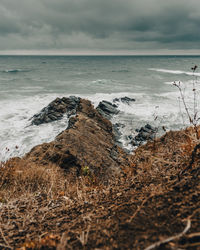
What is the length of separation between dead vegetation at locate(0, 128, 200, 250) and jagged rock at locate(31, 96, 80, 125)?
16608mm

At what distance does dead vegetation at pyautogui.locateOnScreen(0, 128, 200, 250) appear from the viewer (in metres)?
1.34

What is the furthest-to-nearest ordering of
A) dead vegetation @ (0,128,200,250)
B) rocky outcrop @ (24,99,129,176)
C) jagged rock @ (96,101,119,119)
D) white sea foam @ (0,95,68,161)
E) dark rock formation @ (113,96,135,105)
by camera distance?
dark rock formation @ (113,96,135,105) → jagged rock @ (96,101,119,119) → white sea foam @ (0,95,68,161) → rocky outcrop @ (24,99,129,176) → dead vegetation @ (0,128,200,250)

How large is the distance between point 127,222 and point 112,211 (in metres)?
0.30

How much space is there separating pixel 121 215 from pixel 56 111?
62.0 ft

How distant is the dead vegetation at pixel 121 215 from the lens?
52.8 inches

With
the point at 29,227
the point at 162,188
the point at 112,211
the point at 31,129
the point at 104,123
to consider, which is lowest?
the point at 31,129

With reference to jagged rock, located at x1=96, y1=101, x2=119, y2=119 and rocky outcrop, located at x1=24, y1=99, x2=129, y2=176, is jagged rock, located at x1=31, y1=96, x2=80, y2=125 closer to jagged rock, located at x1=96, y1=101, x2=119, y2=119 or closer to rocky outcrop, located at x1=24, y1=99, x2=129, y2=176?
jagged rock, located at x1=96, y1=101, x2=119, y2=119

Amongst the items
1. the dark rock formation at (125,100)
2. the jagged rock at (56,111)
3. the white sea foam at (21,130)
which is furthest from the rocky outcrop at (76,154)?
the dark rock formation at (125,100)

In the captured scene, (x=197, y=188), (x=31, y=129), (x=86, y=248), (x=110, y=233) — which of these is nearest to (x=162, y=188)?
(x=197, y=188)

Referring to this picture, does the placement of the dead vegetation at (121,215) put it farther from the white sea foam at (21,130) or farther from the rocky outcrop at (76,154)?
the white sea foam at (21,130)

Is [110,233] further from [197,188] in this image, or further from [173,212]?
[197,188]

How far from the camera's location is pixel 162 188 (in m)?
1.93

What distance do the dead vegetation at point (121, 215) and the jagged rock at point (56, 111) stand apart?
1661cm

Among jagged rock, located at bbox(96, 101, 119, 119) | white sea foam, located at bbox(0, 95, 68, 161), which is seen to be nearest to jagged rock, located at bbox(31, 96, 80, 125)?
white sea foam, located at bbox(0, 95, 68, 161)
